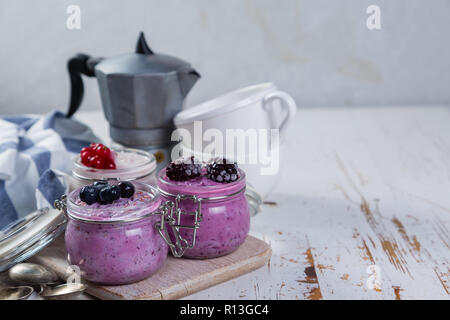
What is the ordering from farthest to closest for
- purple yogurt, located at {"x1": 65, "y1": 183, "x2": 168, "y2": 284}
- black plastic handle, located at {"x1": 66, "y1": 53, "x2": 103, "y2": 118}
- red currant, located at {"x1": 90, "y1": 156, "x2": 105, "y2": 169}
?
black plastic handle, located at {"x1": 66, "y1": 53, "x2": 103, "y2": 118} < red currant, located at {"x1": 90, "y1": 156, "x2": 105, "y2": 169} < purple yogurt, located at {"x1": 65, "y1": 183, "x2": 168, "y2": 284}

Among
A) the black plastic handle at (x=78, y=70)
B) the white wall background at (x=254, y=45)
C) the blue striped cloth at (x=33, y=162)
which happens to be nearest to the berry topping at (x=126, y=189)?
the blue striped cloth at (x=33, y=162)

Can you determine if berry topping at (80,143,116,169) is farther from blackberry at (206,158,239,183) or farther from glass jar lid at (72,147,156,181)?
blackberry at (206,158,239,183)

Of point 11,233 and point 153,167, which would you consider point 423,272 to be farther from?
point 11,233

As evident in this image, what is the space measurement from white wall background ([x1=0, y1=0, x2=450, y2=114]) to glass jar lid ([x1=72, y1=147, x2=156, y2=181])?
1.06 metres

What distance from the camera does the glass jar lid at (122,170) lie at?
1.00 metres

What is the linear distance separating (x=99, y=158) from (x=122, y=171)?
0.04 meters

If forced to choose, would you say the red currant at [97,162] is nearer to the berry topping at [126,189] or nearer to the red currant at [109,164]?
the red currant at [109,164]

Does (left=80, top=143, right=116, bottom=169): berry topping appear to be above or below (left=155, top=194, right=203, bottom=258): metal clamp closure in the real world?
above

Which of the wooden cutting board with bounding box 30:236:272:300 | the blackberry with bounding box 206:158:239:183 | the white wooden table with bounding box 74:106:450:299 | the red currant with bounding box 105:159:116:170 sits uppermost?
the blackberry with bounding box 206:158:239:183

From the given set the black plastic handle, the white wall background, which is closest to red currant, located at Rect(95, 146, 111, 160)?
the black plastic handle

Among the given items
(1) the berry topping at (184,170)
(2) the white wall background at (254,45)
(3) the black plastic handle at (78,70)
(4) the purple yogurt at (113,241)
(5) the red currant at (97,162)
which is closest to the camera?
(4) the purple yogurt at (113,241)

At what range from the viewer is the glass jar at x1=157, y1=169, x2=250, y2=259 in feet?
2.90

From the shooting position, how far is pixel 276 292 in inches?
33.1

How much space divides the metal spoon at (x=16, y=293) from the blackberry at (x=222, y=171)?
302mm
